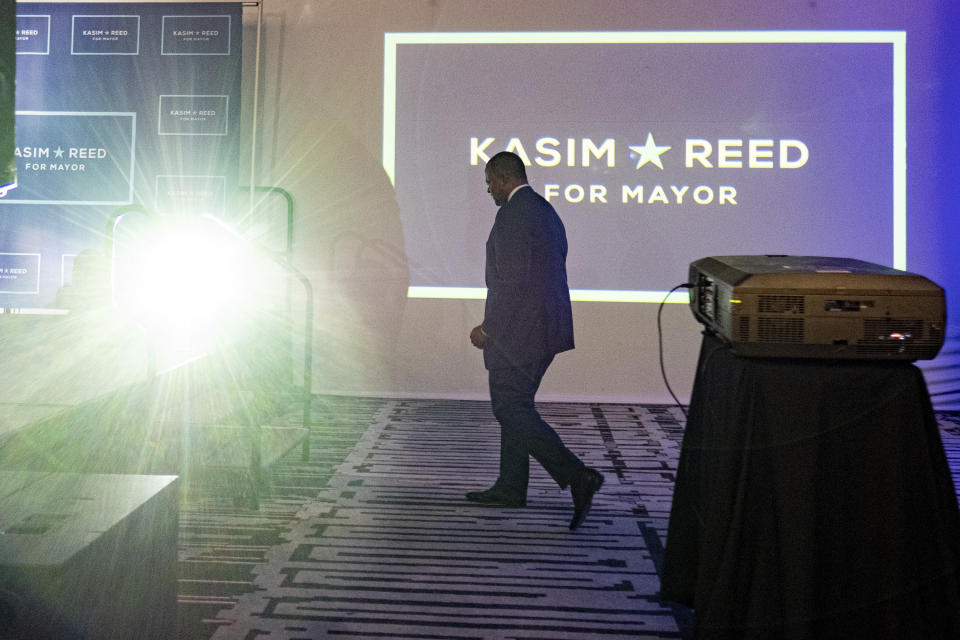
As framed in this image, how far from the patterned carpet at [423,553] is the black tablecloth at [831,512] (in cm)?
47

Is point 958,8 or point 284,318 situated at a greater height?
point 958,8

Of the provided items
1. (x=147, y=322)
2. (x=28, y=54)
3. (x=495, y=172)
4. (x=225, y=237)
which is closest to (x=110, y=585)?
(x=147, y=322)

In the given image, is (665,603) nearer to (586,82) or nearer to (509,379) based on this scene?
(509,379)

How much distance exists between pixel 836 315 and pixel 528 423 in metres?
1.38

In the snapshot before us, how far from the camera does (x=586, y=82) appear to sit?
523cm

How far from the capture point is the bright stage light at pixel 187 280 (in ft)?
11.0

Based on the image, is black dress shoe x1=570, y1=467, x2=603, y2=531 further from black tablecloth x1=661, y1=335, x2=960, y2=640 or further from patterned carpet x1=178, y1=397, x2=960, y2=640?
black tablecloth x1=661, y1=335, x2=960, y2=640

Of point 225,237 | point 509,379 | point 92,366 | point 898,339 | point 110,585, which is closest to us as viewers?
point 110,585

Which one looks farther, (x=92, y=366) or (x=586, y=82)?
(x=586, y=82)

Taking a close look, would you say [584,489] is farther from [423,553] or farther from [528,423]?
[423,553]

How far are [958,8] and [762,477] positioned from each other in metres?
4.72

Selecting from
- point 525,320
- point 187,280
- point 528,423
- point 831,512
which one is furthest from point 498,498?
point 187,280

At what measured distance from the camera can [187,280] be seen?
4.09 metres

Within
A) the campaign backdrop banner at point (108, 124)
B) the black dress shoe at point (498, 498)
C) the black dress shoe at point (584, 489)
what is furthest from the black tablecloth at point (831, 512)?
the campaign backdrop banner at point (108, 124)
